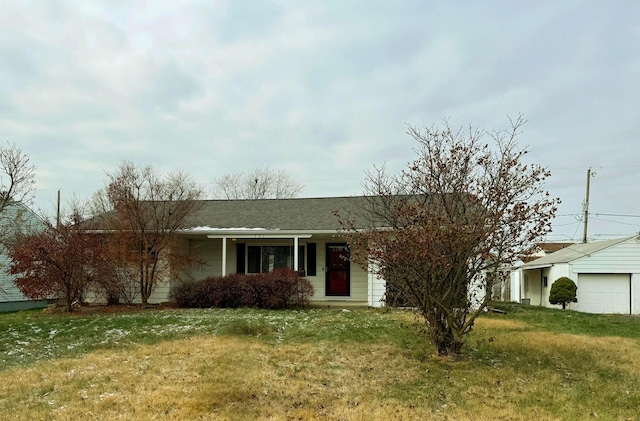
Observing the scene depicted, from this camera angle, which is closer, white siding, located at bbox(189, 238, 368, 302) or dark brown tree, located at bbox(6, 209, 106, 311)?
dark brown tree, located at bbox(6, 209, 106, 311)

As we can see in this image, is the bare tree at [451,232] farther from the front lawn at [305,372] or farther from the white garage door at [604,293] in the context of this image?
the white garage door at [604,293]

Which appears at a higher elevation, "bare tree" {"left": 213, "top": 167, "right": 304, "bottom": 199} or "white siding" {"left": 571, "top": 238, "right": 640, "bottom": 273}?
"bare tree" {"left": 213, "top": 167, "right": 304, "bottom": 199}

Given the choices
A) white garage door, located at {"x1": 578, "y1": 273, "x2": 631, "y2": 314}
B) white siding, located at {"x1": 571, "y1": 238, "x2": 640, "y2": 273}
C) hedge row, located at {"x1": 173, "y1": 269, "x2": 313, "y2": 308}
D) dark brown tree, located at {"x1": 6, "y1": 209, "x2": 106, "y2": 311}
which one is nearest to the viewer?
dark brown tree, located at {"x1": 6, "y1": 209, "x2": 106, "y2": 311}

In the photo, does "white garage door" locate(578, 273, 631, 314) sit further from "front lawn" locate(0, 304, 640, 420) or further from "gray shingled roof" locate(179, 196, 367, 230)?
"gray shingled roof" locate(179, 196, 367, 230)

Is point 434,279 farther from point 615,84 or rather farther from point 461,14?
point 615,84

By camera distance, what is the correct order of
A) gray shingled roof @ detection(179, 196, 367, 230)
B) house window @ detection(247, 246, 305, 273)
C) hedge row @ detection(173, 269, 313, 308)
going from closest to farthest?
1. hedge row @ detection(173, 269, 313, 308)
2. gray shingled roof @ detection(179, 196, 367, 230)
3. house window @ detection(247, 246, 305, 273)

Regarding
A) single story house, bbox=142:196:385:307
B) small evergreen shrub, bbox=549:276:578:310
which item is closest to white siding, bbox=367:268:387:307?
single story house, bbox=142:196:385:307

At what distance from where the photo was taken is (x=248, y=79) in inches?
531

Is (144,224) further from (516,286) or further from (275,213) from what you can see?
(516,286)

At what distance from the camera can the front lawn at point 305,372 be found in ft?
16.4

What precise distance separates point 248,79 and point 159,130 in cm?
616

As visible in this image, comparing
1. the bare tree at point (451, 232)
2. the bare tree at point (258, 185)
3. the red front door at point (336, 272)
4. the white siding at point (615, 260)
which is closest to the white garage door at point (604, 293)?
the white siding at point (615, 260)

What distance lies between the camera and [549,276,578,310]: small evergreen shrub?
1886cm

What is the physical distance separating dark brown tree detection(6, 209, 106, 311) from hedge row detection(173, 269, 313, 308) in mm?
2605
